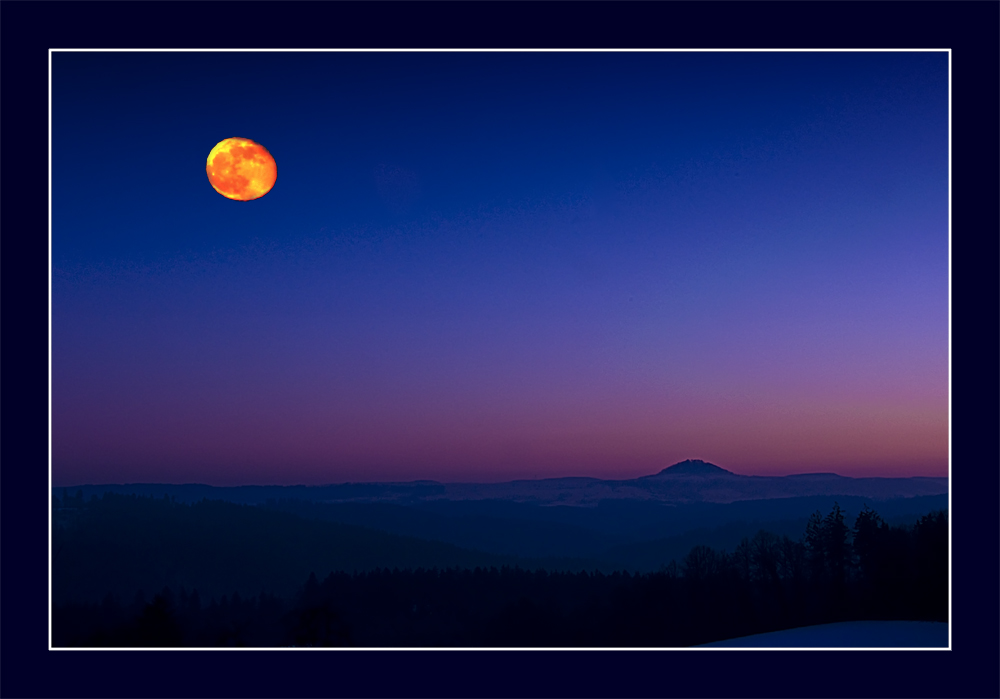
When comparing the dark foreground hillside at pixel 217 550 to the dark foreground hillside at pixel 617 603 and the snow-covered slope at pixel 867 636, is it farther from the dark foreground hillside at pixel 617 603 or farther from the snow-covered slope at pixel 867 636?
the snow-covered slope at pixel 867 636

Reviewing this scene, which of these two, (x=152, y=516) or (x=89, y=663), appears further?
(x=152, y=516)

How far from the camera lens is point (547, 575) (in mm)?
21875

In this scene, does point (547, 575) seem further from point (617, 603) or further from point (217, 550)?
point (217, 550)

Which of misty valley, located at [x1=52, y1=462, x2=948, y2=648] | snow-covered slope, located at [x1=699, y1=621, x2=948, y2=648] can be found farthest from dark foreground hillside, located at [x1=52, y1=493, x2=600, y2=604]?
snow-covered slope, located at [x1=699, y1=621, x2=948, y2=648]

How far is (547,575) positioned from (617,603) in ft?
7.89

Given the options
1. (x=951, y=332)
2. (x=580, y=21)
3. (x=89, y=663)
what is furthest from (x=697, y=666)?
(x=580, y=21)

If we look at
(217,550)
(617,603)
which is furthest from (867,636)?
(217,550)

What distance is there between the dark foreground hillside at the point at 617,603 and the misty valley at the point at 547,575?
0.05m

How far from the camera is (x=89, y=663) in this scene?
173 inches

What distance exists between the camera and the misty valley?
748 inches

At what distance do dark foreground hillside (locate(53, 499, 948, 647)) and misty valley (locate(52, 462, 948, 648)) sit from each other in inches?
1.8

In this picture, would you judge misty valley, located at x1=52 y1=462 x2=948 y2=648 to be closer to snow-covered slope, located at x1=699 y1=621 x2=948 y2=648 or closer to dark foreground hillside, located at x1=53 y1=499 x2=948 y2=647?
dark foreground hillside, located at x1=53 y1=499 x2=948 y2=647

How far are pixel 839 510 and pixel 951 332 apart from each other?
17154 mm

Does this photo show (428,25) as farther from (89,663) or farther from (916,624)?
(916,624)
